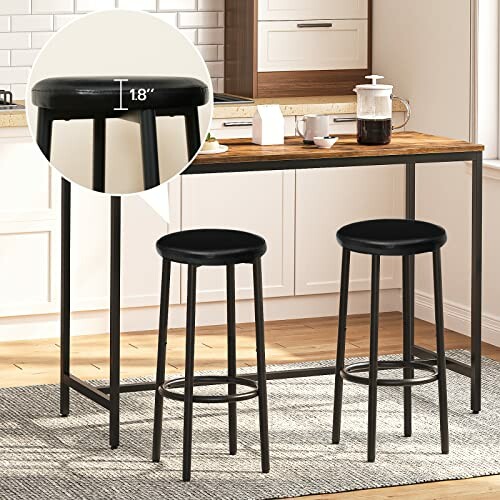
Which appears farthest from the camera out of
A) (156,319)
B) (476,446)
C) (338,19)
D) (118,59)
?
(338,19)

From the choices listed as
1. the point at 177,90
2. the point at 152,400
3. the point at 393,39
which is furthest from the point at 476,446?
the point at 393,39

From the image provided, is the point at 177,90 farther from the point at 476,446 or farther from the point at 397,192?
the point at 397,192

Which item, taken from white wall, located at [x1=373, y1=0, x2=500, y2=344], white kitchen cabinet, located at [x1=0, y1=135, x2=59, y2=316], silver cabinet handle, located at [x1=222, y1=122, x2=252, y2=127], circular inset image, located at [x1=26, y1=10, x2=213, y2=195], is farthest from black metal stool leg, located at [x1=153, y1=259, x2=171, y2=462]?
white wall, located at [x1=373, y1=0, x2=500, y2=344]

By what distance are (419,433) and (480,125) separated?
1.81 meters

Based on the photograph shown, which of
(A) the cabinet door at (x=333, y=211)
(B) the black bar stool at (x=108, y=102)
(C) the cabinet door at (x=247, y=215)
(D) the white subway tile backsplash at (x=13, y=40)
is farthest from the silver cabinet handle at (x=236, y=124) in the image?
(B) the black bar stool at (x=108, y=102)

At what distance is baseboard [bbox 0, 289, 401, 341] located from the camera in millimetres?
5781

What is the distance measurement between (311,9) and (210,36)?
21.9 inches

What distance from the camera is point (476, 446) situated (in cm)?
422

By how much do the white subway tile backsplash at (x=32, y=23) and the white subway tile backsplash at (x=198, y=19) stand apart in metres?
0.68

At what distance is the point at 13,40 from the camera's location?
6156mm

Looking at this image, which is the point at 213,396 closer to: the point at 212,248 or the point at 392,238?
the point at 212,248

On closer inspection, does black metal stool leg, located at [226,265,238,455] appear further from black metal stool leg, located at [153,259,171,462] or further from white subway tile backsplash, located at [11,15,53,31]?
white subway tile backsplash, located at [11,15,53,31]

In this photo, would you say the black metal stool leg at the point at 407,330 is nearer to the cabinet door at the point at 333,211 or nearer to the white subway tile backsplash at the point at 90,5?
the cabinet door at the point at 333,211

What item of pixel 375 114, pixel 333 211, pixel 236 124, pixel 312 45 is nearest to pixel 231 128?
pixel 236 124
